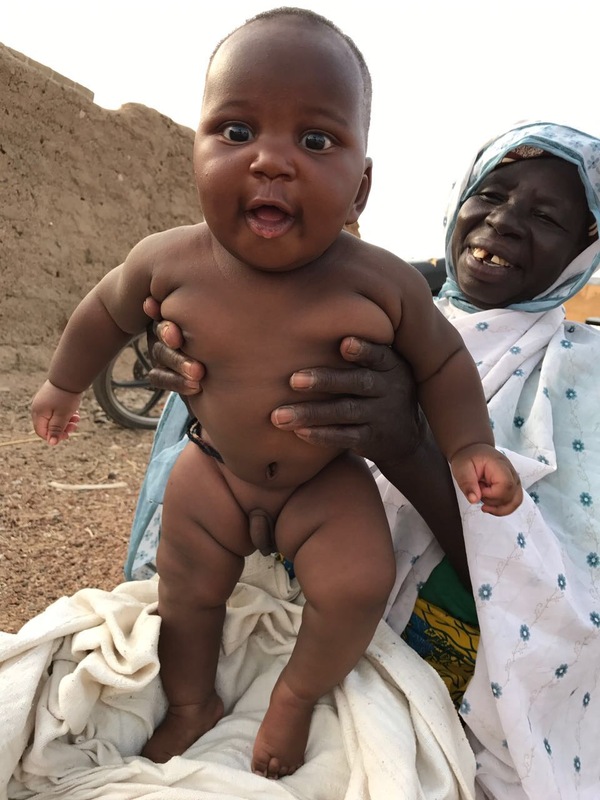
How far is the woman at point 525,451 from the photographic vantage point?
4.49 feet

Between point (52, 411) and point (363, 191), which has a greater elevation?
point (363, 191)

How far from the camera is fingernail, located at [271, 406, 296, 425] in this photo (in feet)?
3.99

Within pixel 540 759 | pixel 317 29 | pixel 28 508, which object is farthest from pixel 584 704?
pixel 28 508

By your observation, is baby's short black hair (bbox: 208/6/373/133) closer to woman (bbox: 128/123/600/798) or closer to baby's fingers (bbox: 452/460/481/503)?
woman (bbox: 128/123/600/798)

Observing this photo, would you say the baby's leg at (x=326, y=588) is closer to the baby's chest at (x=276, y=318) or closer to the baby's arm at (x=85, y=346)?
the baby's chest at (x=276, y=318)

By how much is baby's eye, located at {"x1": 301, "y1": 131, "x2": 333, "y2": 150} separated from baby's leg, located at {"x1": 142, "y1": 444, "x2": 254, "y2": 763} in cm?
62

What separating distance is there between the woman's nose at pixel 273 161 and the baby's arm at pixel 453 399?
0.33 m

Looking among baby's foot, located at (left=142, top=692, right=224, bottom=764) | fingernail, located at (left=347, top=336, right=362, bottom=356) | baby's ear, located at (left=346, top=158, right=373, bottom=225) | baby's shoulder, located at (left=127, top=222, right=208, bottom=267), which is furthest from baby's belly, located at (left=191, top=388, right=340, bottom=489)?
baby's foot, located at (left=142, top=692, right=224, bottom=764)

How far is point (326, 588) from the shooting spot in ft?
4.08

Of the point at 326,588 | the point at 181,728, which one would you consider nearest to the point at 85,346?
the point at 326,588

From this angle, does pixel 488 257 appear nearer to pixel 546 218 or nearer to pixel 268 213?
pixel 546 218

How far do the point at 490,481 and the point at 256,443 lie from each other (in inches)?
16.2

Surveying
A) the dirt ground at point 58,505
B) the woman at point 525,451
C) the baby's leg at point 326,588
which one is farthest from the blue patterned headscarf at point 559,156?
the dirt ground at point 58,505

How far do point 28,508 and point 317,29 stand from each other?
2475 millimetres
